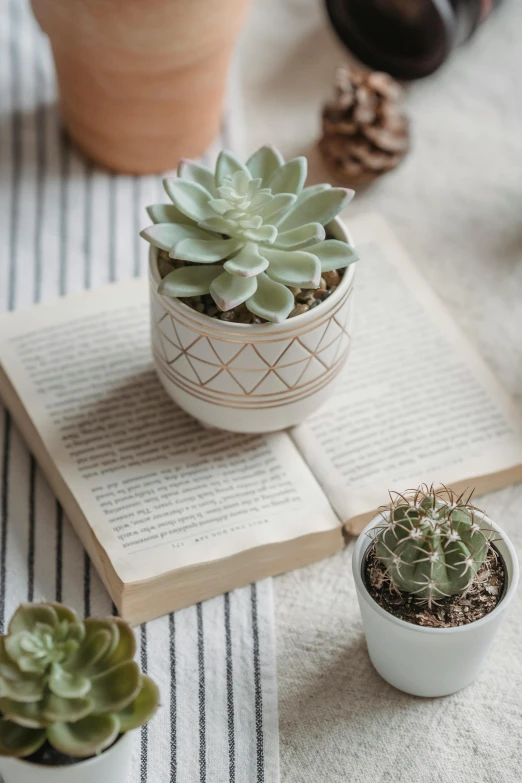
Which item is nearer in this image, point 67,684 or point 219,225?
point 67,684

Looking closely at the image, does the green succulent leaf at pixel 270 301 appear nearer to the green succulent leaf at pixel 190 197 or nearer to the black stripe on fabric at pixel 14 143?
the green succulent leaf at pixel 190 197

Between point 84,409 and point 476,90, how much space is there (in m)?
0.61

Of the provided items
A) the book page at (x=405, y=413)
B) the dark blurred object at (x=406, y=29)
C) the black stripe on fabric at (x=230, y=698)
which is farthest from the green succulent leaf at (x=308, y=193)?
the dark blurred object at (x=406, y=29)

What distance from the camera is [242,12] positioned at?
0.84 m

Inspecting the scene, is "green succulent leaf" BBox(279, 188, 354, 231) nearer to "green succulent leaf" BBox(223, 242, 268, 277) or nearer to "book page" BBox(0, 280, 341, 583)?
"green succulent leaf" BBox(223, 242, 268, 277)

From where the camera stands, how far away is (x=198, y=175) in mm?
683

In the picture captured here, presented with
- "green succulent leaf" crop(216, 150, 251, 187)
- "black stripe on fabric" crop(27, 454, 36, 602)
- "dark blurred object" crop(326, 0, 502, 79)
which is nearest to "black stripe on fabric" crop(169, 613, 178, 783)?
"black stripe on fabric" crop(27, 454, 36, 602)

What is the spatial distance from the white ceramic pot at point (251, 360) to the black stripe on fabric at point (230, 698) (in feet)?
0.45

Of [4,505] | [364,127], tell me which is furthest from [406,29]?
[4,505]

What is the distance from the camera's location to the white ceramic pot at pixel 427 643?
1.85 ft

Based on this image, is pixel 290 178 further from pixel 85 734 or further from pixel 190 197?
pixel 85 734

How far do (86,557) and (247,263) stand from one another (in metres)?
0.26

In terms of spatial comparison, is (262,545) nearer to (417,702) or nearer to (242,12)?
(417,702)

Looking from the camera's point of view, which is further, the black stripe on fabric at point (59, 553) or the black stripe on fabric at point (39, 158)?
the black stripe on fabric at point (39, 158)
